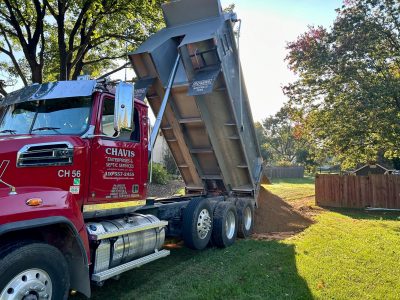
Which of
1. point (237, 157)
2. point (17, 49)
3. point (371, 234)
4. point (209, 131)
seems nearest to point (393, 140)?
point (371, 234)

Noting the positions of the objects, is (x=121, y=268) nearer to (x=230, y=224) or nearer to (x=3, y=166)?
(x=3, y=166)

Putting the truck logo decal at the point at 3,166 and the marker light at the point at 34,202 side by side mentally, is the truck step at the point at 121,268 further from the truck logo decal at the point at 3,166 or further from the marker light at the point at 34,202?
the truck logo decal at the point at 3,166

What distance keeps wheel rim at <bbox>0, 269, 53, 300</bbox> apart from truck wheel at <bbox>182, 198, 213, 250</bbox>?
3.29 metres

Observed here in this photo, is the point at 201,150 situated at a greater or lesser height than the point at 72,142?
greater

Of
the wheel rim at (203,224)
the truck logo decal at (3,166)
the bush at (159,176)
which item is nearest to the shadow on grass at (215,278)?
the wheel rim at (203,224)

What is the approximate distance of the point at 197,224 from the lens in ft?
22.9

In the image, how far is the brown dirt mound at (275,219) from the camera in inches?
397

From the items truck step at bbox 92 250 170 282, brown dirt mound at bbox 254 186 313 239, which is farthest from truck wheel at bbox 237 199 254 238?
truck step at bbox 92 250 170 282

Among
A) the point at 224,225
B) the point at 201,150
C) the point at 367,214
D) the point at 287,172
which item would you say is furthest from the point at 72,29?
the point at 287,172

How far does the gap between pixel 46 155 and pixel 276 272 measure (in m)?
4.06

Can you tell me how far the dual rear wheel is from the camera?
22.5 ft

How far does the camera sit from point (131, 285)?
5535mm

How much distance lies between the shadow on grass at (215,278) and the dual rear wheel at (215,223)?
0.30 metres

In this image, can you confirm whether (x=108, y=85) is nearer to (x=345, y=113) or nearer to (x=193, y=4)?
(x=193, y=4)
